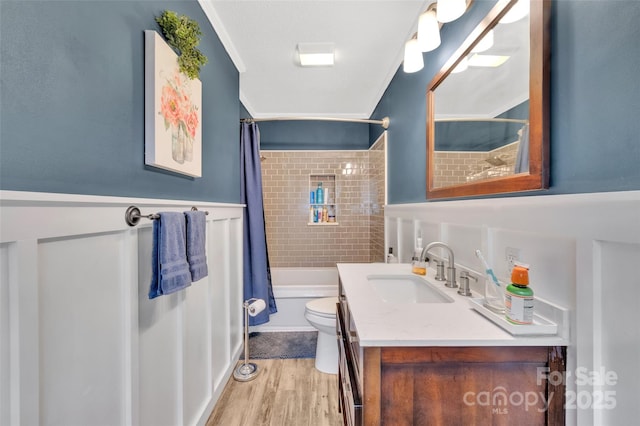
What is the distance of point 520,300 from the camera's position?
76 cm

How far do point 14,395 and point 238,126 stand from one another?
2.16 m

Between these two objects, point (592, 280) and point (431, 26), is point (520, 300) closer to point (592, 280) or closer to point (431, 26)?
point (592, 280)

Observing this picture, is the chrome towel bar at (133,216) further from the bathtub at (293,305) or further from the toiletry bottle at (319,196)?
the toiletry bottle at (319,196)

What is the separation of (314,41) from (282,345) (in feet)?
8.48

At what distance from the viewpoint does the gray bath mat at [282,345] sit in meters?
2.35

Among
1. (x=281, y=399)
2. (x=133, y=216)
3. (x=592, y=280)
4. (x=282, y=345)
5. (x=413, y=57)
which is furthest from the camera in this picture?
(x=282, y=345)

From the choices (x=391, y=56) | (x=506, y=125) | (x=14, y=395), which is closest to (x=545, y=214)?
(x=506, y=125)

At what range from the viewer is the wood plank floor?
5.29ft

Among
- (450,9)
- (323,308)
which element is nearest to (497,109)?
(450,9)

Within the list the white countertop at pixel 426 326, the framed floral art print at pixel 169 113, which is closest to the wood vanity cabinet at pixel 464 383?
the white countertop at pixel 426 326

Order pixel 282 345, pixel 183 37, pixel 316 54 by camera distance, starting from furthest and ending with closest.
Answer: pixel 282 345
pixel 316 54
pixel 183 37

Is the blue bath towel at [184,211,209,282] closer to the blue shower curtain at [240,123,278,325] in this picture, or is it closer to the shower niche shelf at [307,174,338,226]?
the blue shower curtain at [240,123,278,325]

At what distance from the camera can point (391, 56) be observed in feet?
7.02

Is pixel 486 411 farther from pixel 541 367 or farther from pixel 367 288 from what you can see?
pixel 367 288
